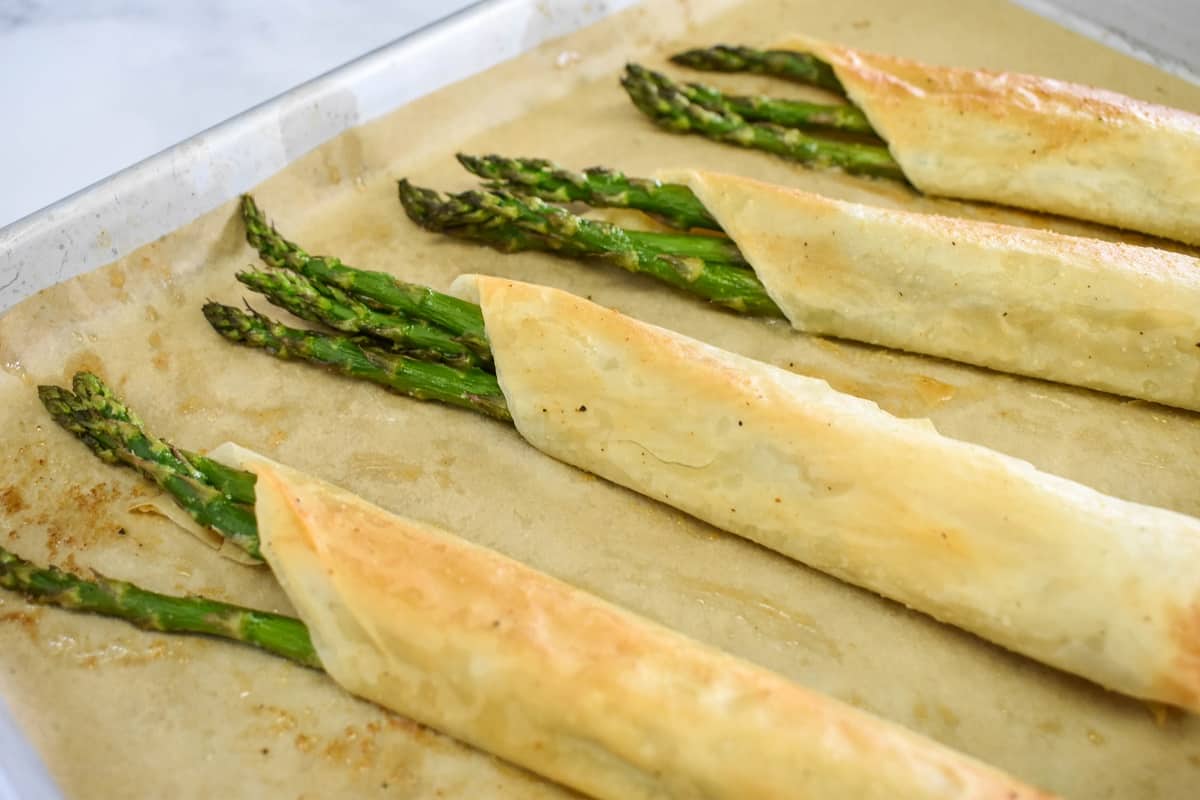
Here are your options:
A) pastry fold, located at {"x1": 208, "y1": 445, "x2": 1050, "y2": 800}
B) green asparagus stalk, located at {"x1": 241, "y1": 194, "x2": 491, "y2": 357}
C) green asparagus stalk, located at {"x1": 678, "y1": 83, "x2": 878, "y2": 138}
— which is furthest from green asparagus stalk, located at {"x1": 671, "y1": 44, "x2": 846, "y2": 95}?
pastry fold, located at {"x1": 208, "y1": 445, "x2": 1050, "y2": 800}

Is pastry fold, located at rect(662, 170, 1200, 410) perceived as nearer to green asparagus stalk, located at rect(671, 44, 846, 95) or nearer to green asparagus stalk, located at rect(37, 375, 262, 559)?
green asparagus stalk, located at rect(671, 44, 846, 95)

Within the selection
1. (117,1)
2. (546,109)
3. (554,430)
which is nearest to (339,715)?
(554,430)

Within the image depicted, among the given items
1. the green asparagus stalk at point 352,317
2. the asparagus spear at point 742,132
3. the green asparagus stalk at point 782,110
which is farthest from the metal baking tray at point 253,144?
the green asparagus stalk at point 782,110

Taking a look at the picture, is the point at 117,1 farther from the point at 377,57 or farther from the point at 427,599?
the point at 427,599

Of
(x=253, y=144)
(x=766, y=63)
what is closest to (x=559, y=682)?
(x=253, y=144)

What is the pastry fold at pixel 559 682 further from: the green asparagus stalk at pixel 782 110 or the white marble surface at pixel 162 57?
the green asparagus stalk at pixel 782 110

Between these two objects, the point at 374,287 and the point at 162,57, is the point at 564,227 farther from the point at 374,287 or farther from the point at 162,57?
the point at 162,57

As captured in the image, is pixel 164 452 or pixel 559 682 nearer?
pixel 559 682
